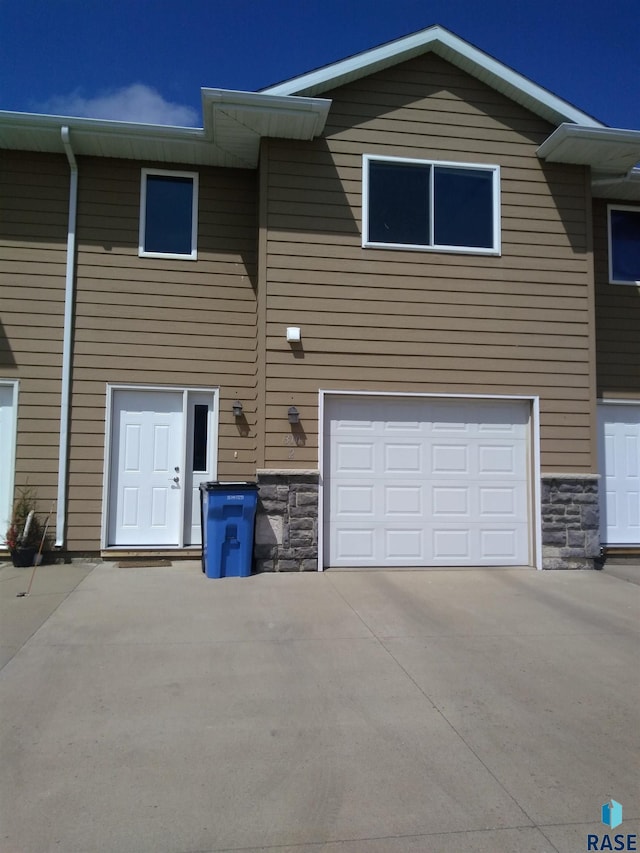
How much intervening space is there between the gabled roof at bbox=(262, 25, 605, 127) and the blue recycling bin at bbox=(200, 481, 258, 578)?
15.3ft

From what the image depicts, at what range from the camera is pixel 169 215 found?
793cm

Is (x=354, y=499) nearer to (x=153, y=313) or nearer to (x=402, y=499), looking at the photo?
(x=402, y=499)

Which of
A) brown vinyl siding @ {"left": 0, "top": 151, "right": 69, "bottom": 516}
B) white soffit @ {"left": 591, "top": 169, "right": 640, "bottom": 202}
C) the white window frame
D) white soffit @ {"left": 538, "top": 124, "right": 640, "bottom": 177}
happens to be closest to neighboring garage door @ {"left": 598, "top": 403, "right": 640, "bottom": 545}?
white soffit @ {"left": 591, "top": 169, "right": 640, "bottom": 202}

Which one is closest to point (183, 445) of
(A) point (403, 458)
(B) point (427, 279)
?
(A) point (403, 458)

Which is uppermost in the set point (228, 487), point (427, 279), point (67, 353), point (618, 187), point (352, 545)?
point (618, 187)

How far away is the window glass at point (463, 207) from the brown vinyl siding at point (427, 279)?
0.18m

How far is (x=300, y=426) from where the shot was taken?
712 centimetres

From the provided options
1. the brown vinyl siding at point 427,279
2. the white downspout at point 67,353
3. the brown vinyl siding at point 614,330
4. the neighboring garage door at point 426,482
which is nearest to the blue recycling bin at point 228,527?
the brown vinyl siding at point 427,279

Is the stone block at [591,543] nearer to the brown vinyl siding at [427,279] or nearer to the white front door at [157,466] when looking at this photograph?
the brown vinyl siding at [427,279]

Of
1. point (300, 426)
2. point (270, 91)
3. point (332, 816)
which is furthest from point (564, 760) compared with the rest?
point (270, 91)

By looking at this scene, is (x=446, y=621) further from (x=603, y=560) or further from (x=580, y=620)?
(x=603, y=560)

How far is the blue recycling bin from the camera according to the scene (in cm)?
655

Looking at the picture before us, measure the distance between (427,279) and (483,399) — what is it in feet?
5.33

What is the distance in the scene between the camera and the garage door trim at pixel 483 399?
7.13m
